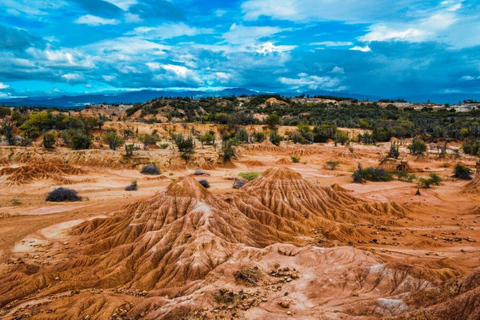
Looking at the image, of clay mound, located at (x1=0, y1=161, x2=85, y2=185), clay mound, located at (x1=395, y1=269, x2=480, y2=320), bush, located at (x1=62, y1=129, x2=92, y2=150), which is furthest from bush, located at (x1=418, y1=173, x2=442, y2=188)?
bush, located at (x1=62, y1=129, x2=92, y2=150)

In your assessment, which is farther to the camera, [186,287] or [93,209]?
[93,209]

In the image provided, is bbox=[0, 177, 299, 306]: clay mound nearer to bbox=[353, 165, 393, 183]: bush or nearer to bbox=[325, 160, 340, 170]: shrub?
bbox=[353, 165, 393, 183]: bush

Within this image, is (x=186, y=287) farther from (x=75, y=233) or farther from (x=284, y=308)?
(x=75, y=233)

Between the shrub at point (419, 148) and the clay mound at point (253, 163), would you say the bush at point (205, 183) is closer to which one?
the clay mound at point (253, 163)

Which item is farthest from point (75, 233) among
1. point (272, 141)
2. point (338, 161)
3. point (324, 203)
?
point (272, 141)

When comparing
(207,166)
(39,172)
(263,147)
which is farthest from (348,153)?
(39,172)
